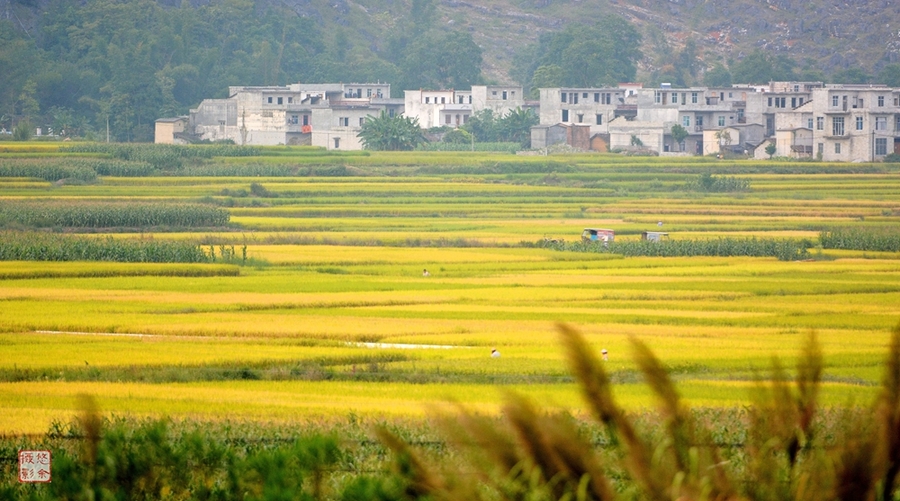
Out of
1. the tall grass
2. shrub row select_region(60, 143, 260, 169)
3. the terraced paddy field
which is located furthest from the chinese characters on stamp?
shrub row select_region(60, 143, 260, 169)

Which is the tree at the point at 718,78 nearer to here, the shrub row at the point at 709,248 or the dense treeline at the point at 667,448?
the shrub row at the point at 709,248

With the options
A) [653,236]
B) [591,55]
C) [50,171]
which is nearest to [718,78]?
[591,55]

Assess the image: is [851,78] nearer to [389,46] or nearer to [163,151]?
[389,46]

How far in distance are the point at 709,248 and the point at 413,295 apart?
1346cm

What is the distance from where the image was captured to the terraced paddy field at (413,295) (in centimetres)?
1828

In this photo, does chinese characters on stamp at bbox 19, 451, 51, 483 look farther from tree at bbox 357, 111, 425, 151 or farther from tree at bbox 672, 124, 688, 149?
tree at bbox 672, 124, 688, 149

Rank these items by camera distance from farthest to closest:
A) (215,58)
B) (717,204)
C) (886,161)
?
(215,58)
(886,161)
(717,204)

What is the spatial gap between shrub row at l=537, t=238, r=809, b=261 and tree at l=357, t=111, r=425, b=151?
36380 millimetres

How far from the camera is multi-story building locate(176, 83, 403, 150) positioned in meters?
79.9

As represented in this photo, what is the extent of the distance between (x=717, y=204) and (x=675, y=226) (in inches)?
383

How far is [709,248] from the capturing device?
3997 centimetres

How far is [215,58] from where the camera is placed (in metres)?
102

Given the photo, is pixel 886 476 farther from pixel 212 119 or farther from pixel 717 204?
pixel 212 119

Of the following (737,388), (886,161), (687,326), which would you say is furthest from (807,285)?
(886,161)
